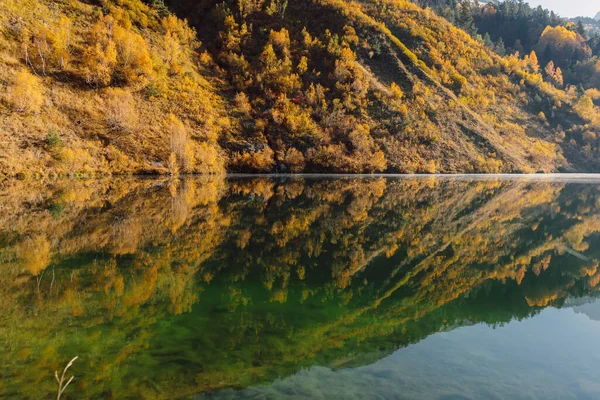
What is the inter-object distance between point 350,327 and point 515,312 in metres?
5.25

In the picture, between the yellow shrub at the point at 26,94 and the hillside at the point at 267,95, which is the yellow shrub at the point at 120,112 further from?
the yellow shrub at the point at 26,94

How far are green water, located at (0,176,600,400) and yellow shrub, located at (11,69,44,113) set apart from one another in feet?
108

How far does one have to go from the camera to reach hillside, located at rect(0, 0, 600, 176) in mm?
53562

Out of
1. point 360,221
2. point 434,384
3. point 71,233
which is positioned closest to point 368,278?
point 434,384

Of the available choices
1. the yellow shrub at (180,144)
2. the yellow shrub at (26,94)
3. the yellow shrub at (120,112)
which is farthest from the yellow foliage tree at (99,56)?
the yellow shrub at (180,144)

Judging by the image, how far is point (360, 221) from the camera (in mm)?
23359

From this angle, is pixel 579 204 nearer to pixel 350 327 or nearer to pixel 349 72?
pixel 350 327

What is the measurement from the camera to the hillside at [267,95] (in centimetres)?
5356

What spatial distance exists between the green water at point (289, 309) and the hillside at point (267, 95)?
1448 inches

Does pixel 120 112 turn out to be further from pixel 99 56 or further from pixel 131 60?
→ pixel 131 60

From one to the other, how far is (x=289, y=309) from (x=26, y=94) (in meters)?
52.3

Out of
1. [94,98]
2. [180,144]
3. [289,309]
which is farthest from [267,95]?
[289,309]

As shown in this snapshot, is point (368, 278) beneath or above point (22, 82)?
beneath

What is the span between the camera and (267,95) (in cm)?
8462
